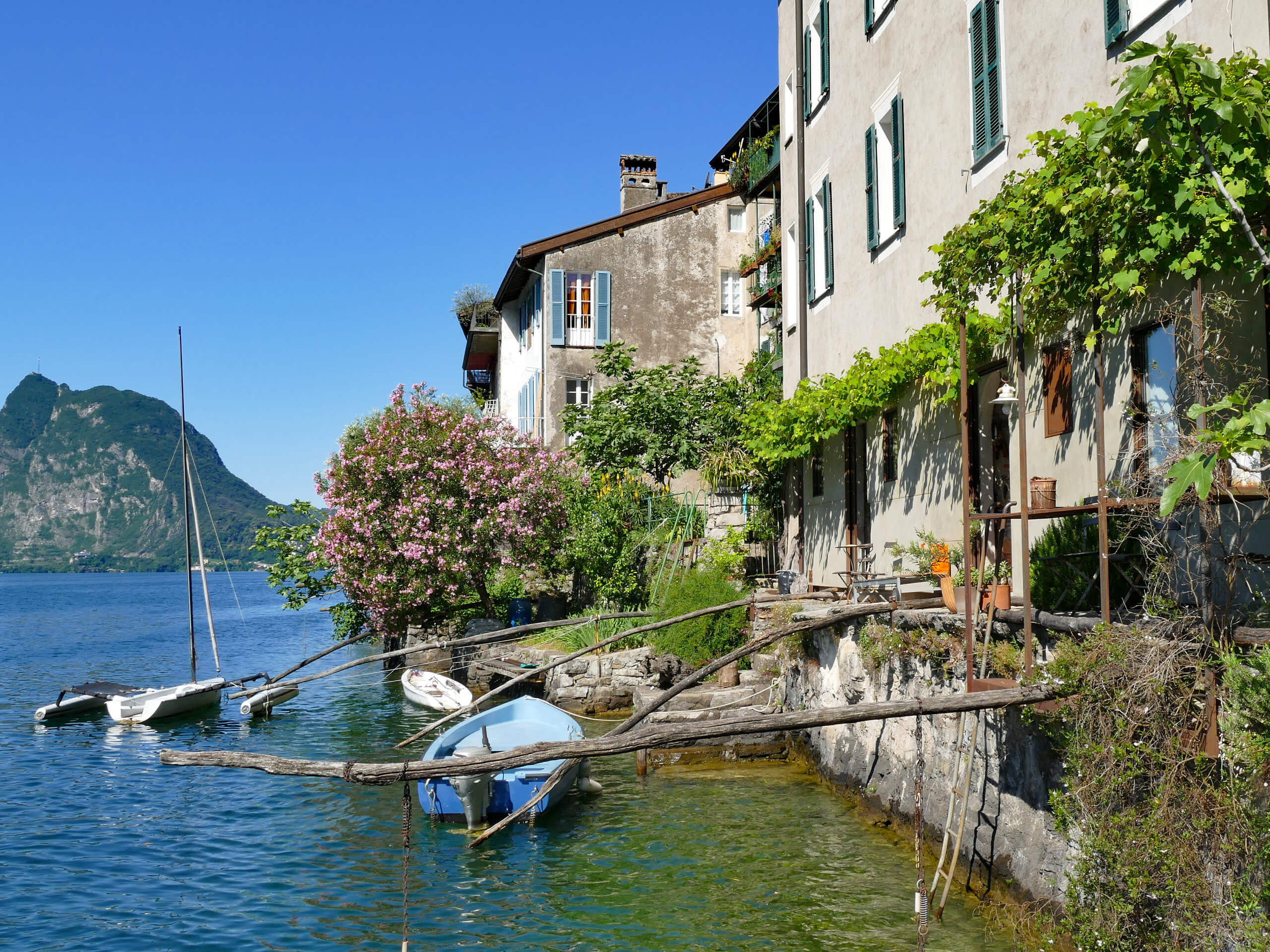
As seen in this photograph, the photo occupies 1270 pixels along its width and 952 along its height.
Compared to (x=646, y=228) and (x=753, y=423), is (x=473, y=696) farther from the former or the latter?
(x=646, y=228)

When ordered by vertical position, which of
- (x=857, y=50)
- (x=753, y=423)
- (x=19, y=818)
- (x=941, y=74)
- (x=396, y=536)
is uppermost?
(x=857, y=50)

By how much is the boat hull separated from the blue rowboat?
11.8 metres

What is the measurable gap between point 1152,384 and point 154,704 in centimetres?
2163

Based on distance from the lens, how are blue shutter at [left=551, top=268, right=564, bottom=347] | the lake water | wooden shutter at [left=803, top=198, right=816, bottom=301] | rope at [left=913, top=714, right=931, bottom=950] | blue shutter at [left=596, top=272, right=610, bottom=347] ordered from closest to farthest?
rope at [left=913, top=714, right=931, bottom=950], the lake water, wooden shutter at [left=803, top=198, right=816, bottom=301], blue shutter at [left=551, top=268, right=564, bottom=347], blue shutter at [left=596, top=272, right=610, bottom=347]

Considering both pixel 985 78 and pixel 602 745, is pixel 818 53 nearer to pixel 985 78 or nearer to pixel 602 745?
pixel 985 78

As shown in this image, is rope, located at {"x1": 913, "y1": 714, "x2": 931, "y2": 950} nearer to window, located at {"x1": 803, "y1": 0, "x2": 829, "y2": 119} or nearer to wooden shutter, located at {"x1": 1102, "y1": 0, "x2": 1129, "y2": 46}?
wooden shutter, located at {"x1": 1102, "y1": 0, "x2": 1129, "y2": 46}

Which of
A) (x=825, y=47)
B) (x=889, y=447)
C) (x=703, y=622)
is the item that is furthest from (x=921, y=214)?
(x=703, y=622)

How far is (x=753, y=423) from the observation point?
18.6 m

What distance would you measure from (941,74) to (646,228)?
19.1 m

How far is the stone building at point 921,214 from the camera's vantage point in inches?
361

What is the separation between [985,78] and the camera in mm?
11664

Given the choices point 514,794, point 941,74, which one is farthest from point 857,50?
point 514,794

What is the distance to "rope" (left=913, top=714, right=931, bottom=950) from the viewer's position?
8.14 m

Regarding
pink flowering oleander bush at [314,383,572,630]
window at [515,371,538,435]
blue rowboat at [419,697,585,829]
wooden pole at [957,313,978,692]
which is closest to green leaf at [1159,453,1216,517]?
wooden pole at [957,313,978,692]
